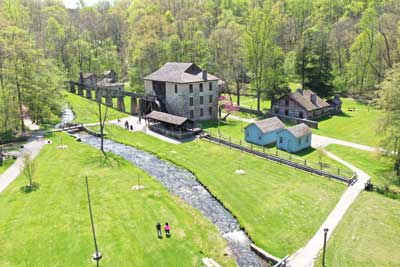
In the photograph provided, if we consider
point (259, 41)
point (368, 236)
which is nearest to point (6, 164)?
point (368, 236)

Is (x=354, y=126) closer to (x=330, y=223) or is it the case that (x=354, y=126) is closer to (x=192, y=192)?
(x=330, y=223)

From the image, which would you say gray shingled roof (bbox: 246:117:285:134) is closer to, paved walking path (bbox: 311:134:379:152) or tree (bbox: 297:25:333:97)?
paved walking path (bbox: 311:134:379:152)

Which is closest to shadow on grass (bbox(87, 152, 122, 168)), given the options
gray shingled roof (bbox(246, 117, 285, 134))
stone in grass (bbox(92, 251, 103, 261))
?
stone in grass (bbox(92, 251, 103, 261))

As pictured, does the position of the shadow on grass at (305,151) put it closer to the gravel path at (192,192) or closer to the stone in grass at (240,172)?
the stone in grass at (240,172)

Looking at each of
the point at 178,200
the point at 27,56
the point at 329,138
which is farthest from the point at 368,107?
the point at 27,56

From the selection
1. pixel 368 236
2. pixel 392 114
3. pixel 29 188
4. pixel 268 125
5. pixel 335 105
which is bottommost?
pixel 368 236

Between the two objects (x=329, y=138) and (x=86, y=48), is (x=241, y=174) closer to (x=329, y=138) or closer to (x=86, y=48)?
(x=329, y=138)

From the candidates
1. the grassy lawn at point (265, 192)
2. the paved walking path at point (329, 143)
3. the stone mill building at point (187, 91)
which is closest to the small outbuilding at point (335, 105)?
the paved walking path at point (329, 143)
